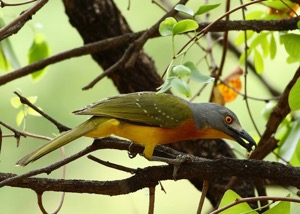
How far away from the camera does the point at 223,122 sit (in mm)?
1617

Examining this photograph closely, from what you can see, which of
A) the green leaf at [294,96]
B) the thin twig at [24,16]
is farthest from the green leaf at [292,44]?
the thin twig at [24,16]

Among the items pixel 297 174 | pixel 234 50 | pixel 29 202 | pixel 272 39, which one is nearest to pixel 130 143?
pixel 297 174

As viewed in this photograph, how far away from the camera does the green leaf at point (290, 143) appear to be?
1.87m

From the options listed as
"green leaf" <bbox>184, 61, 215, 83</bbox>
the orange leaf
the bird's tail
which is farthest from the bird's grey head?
the orange leaf

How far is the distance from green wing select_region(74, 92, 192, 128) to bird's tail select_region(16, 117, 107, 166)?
0.02 m

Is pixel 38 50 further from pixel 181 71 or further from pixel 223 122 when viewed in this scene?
pixel 181 71

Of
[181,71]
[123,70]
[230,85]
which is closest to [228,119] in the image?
[181,71]

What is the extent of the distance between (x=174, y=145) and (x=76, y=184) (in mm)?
896

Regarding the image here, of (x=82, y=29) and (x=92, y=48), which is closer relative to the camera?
(x=92, y=48)

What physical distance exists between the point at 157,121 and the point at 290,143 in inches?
18.7

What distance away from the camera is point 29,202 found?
10.3 ft

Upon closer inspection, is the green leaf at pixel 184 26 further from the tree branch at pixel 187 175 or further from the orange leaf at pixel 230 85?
the orange leaf at pixel 230 85

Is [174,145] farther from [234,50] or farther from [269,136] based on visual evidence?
[234,50]

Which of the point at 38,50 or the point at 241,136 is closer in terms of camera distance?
the point at 241,136
